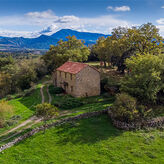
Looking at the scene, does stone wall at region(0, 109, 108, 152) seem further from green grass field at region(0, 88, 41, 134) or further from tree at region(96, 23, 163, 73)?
tree at region(96, 23, 163, 73)

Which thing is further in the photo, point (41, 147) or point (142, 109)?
point (142, 109)

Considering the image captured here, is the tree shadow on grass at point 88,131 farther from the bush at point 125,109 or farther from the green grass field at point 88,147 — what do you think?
the bush at point 125,109

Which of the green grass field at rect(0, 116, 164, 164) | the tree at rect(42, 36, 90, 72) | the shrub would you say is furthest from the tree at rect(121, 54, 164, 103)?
the tree at rect(42, 36, 90, 72)

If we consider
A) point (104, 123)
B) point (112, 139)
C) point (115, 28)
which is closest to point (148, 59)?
point (104, 123)

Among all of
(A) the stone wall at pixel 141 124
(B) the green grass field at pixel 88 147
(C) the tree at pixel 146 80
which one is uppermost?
(C) the tree at pixel 146 80

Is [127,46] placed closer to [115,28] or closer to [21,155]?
[115,28]

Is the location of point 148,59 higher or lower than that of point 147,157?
higher

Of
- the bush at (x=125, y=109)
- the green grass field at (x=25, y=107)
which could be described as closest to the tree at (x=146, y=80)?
the bush at (x=125, y=109)
